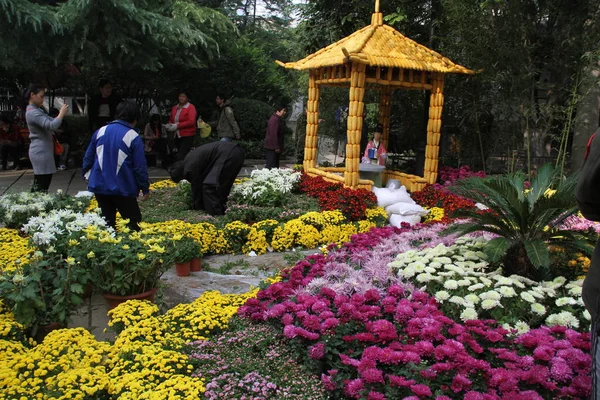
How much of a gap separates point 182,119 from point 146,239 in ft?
20.3

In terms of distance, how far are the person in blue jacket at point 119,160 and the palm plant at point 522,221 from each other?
2941 mm

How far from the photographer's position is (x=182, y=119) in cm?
1027

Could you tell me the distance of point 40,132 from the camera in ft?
22.4

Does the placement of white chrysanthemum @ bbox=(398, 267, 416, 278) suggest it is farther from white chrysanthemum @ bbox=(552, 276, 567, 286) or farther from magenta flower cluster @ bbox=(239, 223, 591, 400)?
white chrysanthemum @ bbox=(552, 276, 567, 286)

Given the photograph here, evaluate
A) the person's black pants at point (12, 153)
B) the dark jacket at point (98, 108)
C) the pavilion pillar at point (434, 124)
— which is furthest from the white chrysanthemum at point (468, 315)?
the person's black pants at point (12, 153)

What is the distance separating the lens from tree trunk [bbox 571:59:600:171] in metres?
8.44

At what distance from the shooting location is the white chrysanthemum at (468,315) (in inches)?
131

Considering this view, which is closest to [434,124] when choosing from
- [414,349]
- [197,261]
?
[197,261]

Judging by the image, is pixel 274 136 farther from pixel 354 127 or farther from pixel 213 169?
pixel 213 169

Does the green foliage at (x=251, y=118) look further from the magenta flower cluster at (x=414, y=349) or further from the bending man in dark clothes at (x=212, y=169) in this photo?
the magenta flower cluster at (x=414, y=349)

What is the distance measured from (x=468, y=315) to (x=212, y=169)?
4606mm

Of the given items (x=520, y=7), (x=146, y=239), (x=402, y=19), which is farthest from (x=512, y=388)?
(x=402, y=19)

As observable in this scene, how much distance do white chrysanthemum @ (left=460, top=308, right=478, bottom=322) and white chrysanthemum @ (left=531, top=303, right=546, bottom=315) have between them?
1.25 ft

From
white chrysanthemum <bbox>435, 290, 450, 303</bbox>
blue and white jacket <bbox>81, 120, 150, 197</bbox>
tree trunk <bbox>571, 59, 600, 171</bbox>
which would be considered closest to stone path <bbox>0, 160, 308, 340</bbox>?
blue and white jacket <bbox>81, 120, 150, 197</bbox>
